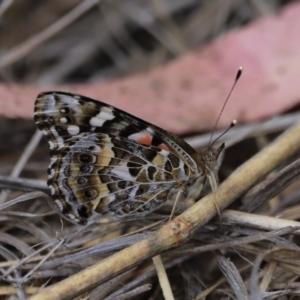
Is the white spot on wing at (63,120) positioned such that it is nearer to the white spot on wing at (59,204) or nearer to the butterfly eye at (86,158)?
the butterfly eye at (86,158)

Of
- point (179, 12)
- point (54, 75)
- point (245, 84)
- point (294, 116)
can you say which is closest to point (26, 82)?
point (54, 75)

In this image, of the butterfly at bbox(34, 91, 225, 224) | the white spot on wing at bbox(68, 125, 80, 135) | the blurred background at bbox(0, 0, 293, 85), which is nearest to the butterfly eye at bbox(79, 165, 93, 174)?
the butterfly at bbox(34, 91, 225, 224)

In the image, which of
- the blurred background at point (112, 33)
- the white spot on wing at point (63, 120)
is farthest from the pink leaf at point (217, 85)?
the blurred background at point (112, 33)

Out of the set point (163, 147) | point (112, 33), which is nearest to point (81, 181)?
point (163, 147)

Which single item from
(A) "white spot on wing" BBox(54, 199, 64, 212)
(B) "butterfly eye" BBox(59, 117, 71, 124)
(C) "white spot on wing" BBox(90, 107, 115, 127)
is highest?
(B) "butterfly eye" BBox(59, 117, 71, 124)

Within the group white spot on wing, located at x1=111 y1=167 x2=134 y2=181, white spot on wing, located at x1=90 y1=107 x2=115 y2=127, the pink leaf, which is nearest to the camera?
white spot on wing, located at x1=90 y1=107 x2=115 y2=127

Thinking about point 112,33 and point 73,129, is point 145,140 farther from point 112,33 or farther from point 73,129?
point 112,33

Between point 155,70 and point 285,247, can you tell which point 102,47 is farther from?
point 285,247

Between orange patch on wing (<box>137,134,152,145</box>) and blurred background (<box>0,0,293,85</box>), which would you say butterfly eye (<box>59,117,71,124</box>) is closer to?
orange patch on wing (<box>137,134,152,145</box>)
